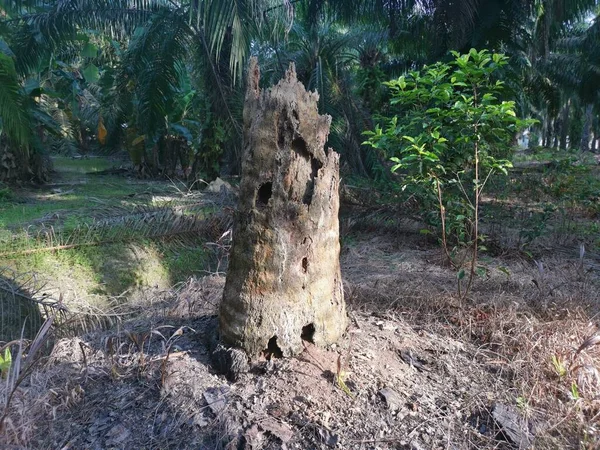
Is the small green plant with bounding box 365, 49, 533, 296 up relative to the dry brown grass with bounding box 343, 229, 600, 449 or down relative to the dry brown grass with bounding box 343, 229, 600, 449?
up

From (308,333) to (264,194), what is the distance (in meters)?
0.75

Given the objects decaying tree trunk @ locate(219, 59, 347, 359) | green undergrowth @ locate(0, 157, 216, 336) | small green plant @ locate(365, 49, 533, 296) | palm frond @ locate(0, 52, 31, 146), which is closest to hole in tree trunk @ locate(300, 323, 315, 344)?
decaying tree trunk @ locate(219, 59, 347, 359)

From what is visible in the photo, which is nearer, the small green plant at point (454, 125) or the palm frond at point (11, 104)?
the small green plant at point (454, 125)

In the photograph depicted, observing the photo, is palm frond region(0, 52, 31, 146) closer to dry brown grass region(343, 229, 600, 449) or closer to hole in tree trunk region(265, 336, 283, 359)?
dry brown grass region(343, 229, 600, 449)

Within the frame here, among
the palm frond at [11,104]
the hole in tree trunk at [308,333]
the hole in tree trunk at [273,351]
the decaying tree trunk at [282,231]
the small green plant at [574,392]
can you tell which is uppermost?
the palm frond at [11,104]

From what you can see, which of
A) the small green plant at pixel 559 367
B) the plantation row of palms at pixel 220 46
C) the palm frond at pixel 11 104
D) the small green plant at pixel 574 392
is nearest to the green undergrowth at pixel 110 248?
the palm frond at pixel 11 104

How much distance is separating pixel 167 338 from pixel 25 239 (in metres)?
2.70

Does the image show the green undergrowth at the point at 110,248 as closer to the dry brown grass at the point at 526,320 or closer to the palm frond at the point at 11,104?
the palm frond at the point at 11,104

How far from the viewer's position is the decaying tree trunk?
237cm

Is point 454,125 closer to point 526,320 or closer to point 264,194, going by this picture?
point 526,320

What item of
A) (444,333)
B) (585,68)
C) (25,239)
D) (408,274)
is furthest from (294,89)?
(585,68)

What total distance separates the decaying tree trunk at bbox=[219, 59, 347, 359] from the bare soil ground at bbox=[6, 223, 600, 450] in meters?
0.18

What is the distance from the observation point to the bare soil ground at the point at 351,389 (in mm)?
2049

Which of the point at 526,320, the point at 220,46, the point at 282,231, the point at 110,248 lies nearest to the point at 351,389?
the point at 282,231
